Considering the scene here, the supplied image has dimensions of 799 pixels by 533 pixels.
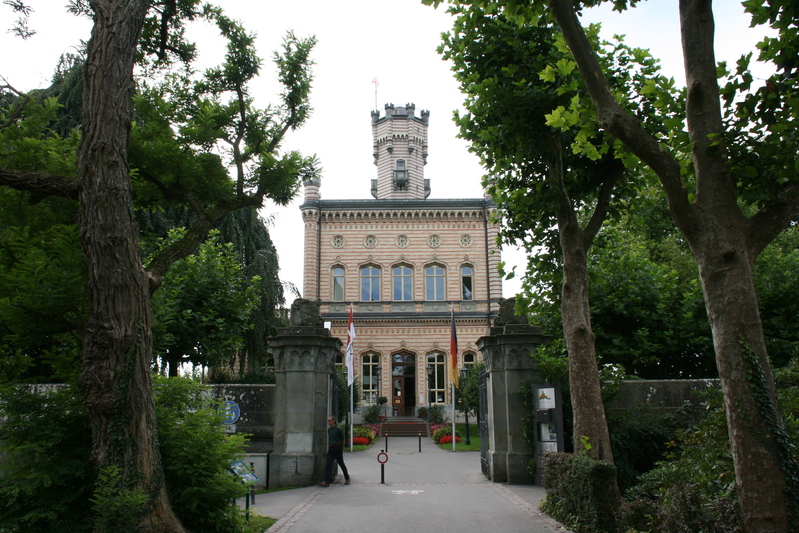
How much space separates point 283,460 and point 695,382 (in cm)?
867

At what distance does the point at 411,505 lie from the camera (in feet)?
33.1

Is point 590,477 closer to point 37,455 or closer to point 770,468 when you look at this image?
point 770,468

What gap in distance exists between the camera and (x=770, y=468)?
5.01m

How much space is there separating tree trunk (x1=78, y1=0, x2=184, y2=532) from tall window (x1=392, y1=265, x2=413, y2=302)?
1157 inches

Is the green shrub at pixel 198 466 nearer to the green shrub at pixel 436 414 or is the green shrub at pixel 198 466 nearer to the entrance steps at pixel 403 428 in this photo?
the entrance steps at pixel 403 428

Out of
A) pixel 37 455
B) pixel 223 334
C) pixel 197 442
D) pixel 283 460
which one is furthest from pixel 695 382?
pixel 223 334

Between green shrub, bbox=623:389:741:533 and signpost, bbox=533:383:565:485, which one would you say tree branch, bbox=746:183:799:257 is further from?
signpost, bbox=533:383:565:485

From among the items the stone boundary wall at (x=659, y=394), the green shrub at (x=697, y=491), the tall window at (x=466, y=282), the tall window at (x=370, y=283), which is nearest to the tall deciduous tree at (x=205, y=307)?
the stone boundary wall at (x=659, y=394)

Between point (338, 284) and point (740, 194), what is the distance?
31.1m

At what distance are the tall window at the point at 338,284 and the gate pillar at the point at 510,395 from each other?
2350 cm

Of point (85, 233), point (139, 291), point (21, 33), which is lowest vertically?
point (139, 291)

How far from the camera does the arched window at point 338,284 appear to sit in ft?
118

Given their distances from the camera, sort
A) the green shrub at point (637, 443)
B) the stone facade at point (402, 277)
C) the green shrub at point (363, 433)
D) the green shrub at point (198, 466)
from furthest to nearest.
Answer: the stone facade at point (402, 277), the green shrub at point (363, 433), the green shrub at point (637, 443), the green shrub at point (198, 466)

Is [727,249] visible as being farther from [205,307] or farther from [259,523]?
[205,307]
